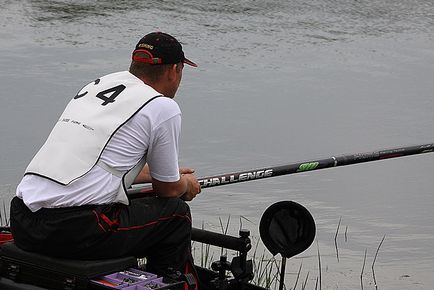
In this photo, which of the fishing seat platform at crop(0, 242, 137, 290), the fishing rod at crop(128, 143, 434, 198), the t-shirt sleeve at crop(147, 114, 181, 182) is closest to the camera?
the fishing seat platform at crop(0, 242, 137, 290)

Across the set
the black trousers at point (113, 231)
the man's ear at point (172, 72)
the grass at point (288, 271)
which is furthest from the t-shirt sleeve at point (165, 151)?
the grass at point (288, 271)

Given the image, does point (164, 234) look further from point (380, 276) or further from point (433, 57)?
point (433, 57)

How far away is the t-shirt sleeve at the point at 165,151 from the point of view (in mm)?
4156

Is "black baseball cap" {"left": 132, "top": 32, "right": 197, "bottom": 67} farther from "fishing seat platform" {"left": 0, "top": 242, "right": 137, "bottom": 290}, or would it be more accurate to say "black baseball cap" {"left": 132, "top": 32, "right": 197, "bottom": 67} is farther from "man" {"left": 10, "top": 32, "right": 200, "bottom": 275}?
"fishing seat platform" {"left": 0, "top": 242, "right": 137, "bottom": 290}

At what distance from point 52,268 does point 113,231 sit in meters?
0.28

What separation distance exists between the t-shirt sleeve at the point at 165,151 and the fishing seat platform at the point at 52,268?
382 millimetres

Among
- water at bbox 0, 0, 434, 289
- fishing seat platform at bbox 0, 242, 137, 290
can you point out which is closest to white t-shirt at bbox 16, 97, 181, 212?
fishing seat platform at bbox 0, 242, 137, 290

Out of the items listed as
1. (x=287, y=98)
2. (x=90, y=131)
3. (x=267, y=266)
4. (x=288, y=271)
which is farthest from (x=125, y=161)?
(x=287, y=98)

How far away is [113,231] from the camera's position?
160 inches

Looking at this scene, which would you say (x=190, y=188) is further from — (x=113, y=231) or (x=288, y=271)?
(x=288, y=271)

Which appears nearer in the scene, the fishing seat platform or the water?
the fishing seat platform

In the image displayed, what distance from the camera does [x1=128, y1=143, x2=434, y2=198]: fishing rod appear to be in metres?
4.88

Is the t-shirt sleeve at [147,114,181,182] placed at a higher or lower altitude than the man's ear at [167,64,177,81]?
lower

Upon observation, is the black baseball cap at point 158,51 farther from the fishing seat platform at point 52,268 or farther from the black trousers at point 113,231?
the fishing seat platform at point 52,268
